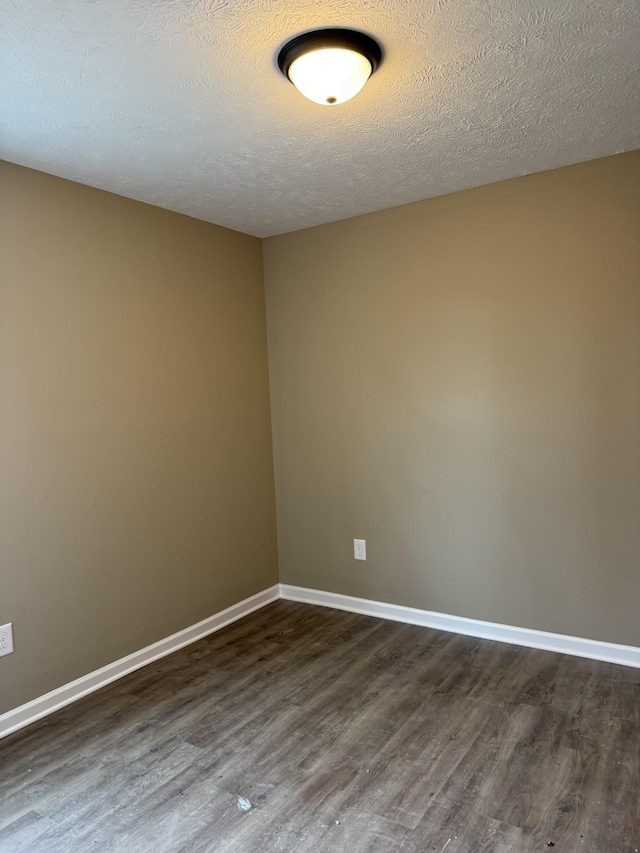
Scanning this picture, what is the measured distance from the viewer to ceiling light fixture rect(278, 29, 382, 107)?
168cm

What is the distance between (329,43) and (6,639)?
8.14 feet

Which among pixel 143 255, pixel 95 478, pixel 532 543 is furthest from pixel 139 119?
pixel 532 543

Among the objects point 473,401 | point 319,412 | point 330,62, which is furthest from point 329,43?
point 319,412

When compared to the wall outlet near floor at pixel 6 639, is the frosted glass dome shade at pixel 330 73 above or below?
above

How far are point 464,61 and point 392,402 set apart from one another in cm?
187

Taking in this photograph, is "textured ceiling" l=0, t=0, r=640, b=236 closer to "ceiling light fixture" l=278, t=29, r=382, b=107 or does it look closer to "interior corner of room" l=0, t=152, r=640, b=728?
"ceiling light fixture" l=278, t=29, r=382, b=107

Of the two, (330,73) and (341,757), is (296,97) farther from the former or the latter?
(341,757)

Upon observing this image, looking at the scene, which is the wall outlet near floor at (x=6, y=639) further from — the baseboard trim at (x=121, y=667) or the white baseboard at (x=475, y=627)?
the white baseboard at (x=475, y=627)

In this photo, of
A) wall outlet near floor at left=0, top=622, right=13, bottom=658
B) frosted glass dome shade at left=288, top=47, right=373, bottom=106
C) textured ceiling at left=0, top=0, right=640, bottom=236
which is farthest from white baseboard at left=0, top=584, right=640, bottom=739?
frosted glass dome shade at left=288, top=47, right=373, bottom=106

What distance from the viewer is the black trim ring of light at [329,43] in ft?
5.49

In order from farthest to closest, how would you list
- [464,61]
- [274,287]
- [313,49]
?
[274,287] < [464,61] < [313,49]

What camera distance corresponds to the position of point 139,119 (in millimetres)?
2102

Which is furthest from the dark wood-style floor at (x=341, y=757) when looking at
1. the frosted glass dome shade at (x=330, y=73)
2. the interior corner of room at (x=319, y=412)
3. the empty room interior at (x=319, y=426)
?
the frosted glass dome shade at (x=330, y=73)

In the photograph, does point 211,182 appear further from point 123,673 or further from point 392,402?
point 123,673
